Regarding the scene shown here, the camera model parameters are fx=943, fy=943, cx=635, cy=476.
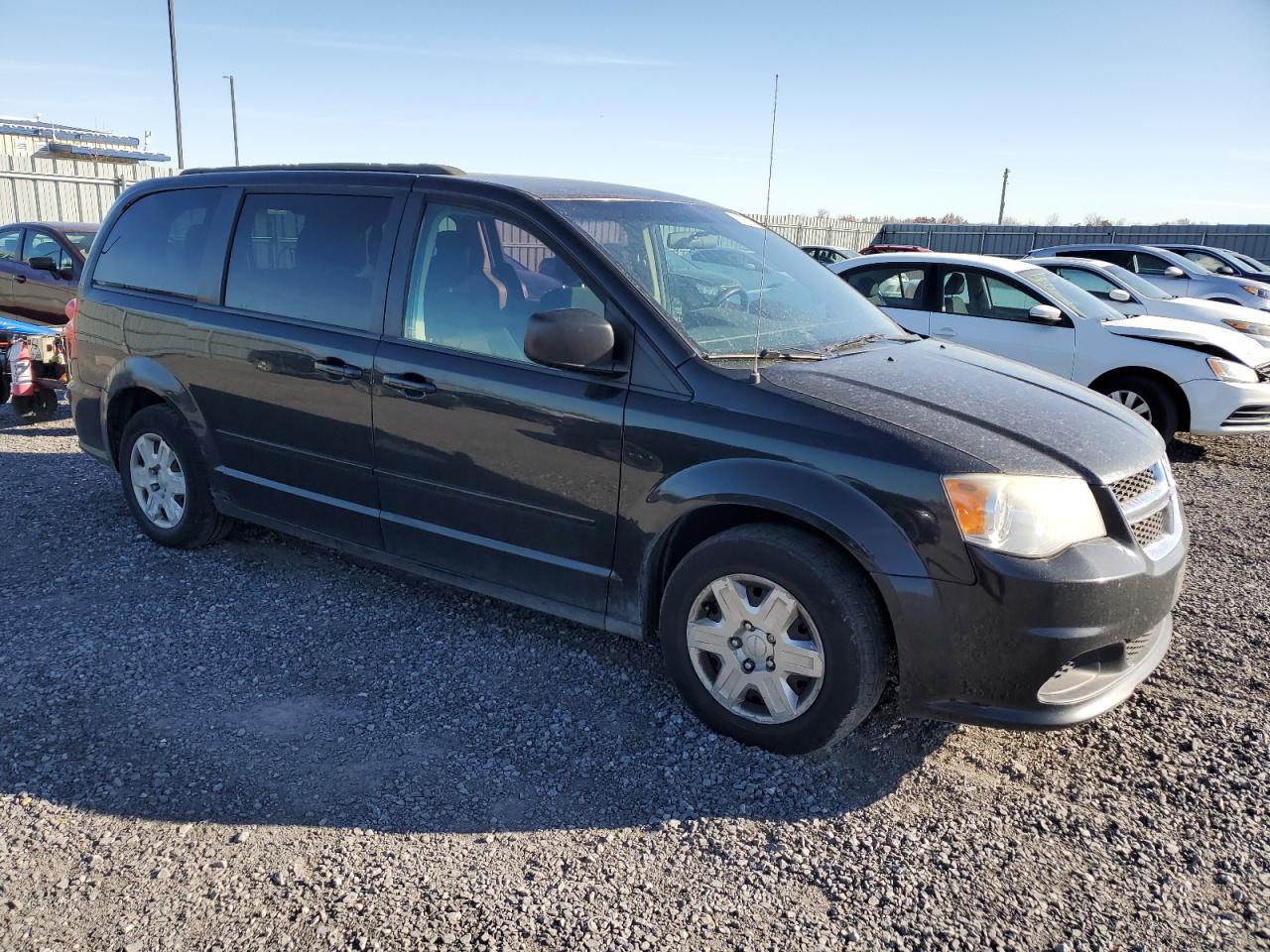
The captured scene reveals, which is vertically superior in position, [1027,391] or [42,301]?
[1027,391]

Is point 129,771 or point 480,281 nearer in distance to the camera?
point 129,771

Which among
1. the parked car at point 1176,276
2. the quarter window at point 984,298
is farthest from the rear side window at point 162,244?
the parked car at point 1176,276

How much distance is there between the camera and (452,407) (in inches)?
144

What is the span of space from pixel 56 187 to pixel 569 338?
22.5 m

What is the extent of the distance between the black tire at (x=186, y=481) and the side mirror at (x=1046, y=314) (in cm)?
635

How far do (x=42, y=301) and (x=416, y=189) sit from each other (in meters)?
9.37

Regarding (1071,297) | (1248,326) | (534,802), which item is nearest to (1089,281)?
(1248,326)

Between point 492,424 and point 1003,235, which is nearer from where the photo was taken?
point 492,424

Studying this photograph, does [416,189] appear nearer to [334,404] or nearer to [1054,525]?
[334,404]

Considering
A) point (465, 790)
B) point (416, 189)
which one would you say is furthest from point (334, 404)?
point (465, 790)

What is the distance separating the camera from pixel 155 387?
478 centimetres

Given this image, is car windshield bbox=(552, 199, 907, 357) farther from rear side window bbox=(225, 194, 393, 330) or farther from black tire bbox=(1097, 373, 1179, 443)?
black tire bbox=(1097, 373, 1179, 443)

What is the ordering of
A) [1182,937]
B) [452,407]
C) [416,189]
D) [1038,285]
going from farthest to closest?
[1038,285] → [416,189] → [452,407] → [1182,937]

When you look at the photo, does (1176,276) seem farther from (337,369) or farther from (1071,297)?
(337,369)
